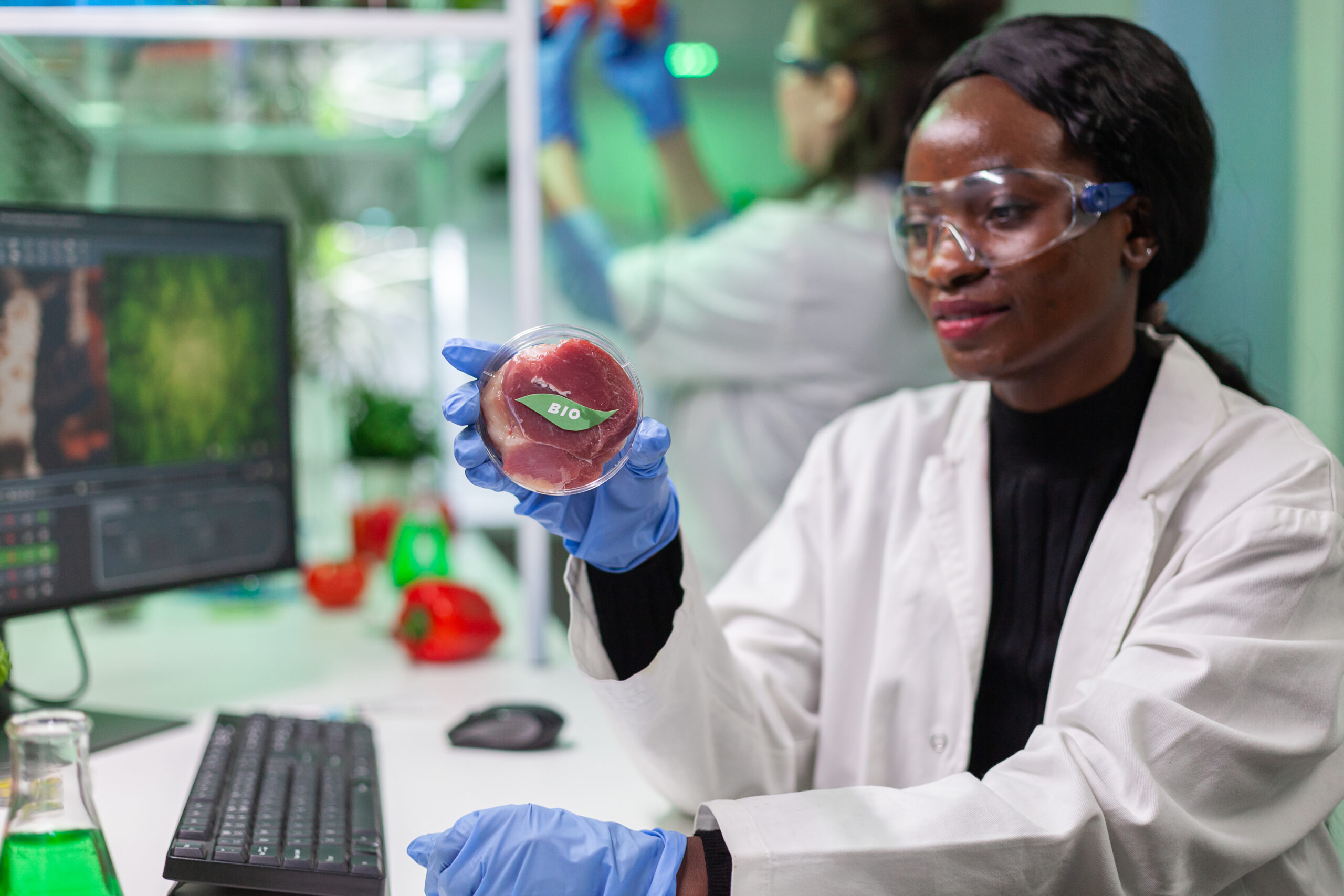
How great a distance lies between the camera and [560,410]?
797 millimetres

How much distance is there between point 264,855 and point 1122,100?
965 mm

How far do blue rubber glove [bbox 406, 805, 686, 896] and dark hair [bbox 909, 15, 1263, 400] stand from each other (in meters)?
0.72

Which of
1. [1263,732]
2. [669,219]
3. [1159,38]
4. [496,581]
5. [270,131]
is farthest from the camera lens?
[669,219]

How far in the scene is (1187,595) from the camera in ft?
2.94

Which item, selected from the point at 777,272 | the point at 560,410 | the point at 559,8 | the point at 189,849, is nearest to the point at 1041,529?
the point at 560,410

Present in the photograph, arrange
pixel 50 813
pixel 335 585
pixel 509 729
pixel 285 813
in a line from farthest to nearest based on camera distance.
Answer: pixel 335 585 < pixel 509 729 < pixel 285 813 < pixel 50 813

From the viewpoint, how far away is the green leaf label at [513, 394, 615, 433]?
796 mm

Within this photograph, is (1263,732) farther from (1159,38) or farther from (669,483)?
(1159,38)

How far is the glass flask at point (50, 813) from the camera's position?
0.69 m

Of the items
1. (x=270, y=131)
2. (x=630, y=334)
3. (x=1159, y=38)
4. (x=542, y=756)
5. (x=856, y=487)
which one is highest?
(x=270, y=131)

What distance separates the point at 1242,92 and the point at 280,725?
4.24 feet

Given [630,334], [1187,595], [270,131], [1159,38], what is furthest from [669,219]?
[1187,595]

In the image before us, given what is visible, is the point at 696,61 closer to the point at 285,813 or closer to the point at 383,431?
the point at 383,431

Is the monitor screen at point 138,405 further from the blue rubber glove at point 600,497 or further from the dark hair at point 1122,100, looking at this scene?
the dark hair at point 1122,100
